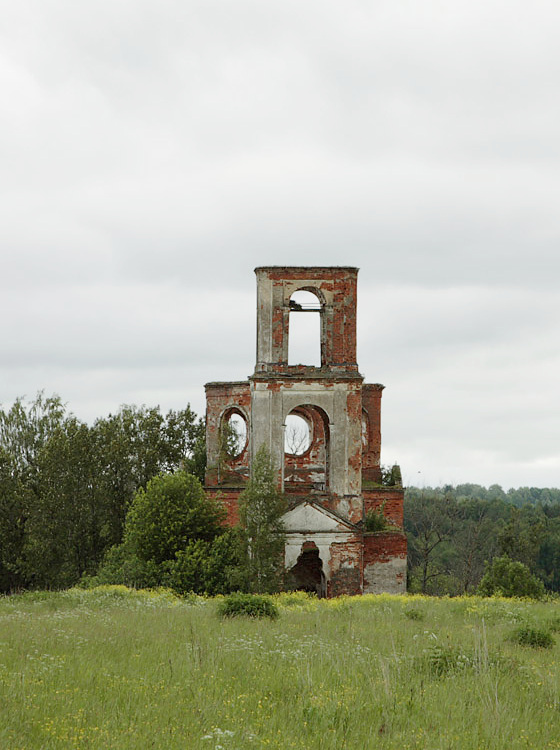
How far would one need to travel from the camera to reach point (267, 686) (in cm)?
894

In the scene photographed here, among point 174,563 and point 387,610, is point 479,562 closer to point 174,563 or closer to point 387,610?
point 174,563

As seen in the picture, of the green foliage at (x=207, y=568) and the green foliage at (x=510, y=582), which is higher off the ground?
the green foliage at (x=207, y=568)

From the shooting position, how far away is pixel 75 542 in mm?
36531

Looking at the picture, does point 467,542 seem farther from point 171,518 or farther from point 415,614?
point 415,614

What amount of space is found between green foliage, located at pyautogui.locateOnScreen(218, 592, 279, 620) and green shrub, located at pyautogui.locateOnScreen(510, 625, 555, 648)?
4804 millimetres

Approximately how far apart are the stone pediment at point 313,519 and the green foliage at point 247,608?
9976 mm

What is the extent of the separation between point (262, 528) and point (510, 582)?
10.5 meters

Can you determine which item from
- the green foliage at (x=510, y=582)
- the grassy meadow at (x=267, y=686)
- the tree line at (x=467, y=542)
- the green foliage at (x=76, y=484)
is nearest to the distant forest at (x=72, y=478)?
the green foliage at (x=76, y=484)

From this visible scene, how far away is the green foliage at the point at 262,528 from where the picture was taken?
79.9 feet

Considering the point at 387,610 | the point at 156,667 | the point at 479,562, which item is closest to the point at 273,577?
the point at 387,610

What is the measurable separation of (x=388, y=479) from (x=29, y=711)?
90.2ft

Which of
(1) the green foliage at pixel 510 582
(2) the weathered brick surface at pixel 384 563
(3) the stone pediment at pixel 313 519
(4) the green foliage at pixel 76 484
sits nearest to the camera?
(3) the stone pediment at pixel 313 519

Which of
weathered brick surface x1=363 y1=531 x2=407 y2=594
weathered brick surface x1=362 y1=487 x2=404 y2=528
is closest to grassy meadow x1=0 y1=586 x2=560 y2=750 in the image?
weathered brick surface x1=363 y1=531 x2=407 y2=594

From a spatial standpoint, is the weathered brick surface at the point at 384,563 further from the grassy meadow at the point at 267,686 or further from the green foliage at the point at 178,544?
the grassy meadow at the point at 267,686
